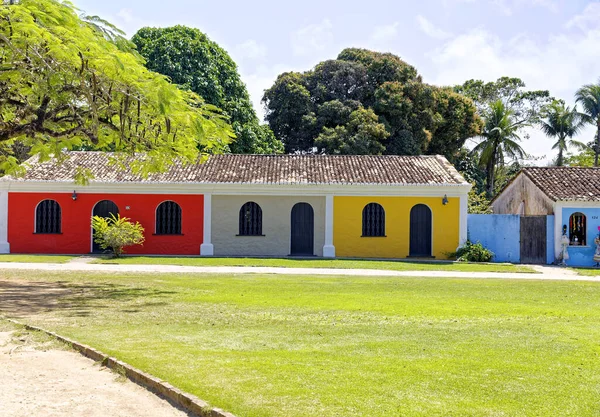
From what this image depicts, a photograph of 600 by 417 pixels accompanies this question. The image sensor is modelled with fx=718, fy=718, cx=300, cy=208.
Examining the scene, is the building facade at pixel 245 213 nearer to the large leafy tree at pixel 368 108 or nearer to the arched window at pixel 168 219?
the arched window at pixel 168 219

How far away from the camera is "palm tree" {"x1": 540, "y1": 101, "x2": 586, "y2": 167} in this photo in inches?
1817

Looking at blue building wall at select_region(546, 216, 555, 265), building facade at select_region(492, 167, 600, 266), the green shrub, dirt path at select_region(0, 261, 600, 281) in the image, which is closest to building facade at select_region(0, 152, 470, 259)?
the green shrub

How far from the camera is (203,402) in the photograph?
6051mm

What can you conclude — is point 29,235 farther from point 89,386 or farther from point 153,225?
point 89,386

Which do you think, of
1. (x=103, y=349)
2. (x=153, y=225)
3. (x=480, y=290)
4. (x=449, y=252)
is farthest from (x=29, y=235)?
(x=103, y=349)

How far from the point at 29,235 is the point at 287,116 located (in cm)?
1809

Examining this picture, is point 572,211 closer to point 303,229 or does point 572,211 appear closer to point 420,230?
point 420,230

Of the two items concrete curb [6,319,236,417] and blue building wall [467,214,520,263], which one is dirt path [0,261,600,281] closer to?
blue building wall [467,214,520,263]

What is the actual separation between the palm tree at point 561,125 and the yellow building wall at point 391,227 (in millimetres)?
22680

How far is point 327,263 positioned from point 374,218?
14.2ft

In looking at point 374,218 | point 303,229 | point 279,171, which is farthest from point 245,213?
point 374,218

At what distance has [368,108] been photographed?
39656mm

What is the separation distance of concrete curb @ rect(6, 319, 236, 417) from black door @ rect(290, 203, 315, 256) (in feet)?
64.0

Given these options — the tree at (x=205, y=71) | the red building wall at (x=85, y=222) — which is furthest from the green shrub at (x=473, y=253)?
the tree at (x=205, y=71)
